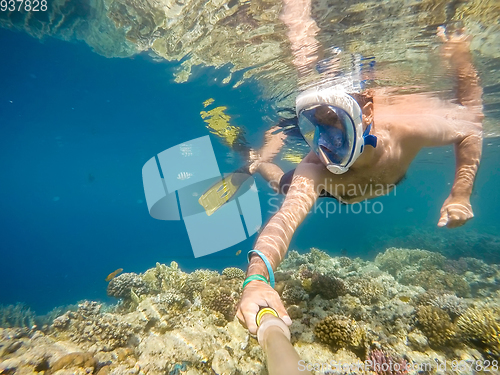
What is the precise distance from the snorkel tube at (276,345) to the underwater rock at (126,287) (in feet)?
17.4

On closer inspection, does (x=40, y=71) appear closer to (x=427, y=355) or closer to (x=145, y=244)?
(x=427, y=355)

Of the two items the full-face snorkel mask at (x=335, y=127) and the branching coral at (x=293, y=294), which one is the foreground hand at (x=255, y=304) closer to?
the full-face snorkel mask at (x=335, y=127)

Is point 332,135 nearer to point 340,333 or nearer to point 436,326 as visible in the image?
point 340,333

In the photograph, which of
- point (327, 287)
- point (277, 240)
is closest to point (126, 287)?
point (327, 287)

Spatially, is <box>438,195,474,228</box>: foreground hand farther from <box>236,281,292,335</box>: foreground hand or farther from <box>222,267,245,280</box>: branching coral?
<box>222,267,245,280</box>: branching coral

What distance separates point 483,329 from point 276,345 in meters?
4.46

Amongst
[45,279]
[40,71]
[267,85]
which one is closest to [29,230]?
[45,279]

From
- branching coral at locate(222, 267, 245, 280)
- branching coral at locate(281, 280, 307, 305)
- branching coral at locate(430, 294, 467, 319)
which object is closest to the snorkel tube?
branching coral at locate(281, 280, 307, 305)

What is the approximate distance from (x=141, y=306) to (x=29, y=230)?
150m

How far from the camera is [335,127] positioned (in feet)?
9.82

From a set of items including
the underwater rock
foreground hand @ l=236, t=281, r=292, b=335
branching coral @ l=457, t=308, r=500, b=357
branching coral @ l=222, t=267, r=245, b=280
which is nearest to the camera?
foreground hand @ l=236, t=281, r=292, b=335

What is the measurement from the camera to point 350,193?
371cm

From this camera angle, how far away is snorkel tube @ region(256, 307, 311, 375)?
2.69ft

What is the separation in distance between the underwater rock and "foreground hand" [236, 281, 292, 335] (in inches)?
201
